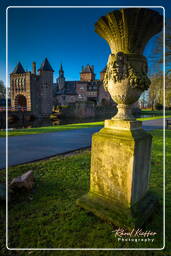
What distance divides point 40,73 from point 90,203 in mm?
52547

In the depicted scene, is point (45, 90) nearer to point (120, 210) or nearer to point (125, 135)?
point (125, 135)

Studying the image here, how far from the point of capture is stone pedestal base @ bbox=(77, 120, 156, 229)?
7.78ft

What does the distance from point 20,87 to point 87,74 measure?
31147mm

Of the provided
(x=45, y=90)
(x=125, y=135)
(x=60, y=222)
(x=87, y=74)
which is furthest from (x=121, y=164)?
(x=87, y=74)

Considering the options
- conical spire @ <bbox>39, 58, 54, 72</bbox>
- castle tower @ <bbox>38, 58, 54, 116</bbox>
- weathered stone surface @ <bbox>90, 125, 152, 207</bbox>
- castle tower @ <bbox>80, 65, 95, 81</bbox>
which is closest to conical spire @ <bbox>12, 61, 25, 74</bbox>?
conical spire @ <bbox>39, 58, 54, 72</bbox>

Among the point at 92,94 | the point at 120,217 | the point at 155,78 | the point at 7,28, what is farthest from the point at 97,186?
the point at 92,94

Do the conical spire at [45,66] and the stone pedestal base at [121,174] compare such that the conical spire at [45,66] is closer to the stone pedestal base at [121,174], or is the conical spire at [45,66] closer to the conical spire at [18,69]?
the conical spire at [18,69]

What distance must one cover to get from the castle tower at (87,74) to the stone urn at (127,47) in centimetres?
6722

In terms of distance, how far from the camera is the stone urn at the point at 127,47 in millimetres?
2180

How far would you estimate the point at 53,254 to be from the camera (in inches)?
80.6

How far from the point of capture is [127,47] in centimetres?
238

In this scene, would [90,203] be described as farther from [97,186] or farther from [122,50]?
[122,50]

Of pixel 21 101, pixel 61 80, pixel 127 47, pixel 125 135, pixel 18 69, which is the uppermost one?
pixel 61 80

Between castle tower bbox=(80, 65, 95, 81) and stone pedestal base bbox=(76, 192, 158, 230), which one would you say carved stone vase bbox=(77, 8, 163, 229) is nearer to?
stone pedestal base bbox=(76, 192, 158, 230)
